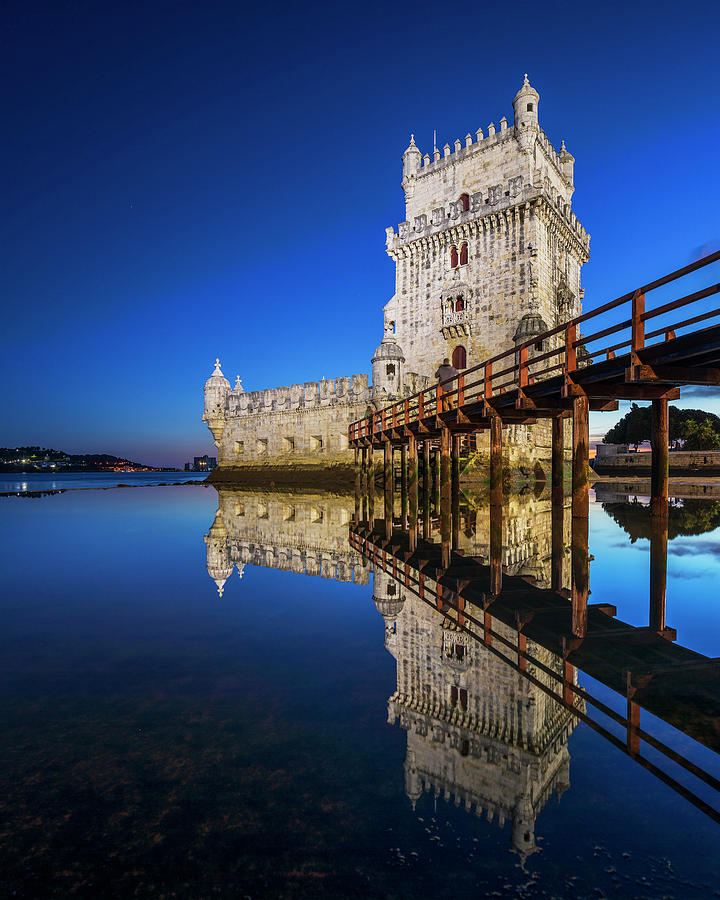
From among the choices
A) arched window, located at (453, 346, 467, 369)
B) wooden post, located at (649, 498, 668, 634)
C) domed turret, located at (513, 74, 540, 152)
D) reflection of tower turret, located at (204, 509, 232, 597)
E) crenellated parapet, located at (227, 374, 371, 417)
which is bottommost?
reflection of tower turret, located at (204, 509, 232, 597)

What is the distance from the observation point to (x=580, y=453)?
8500 mm

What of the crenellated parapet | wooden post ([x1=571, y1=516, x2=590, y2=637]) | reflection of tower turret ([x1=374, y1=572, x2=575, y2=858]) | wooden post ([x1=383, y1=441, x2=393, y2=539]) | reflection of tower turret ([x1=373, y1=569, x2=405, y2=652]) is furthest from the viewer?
the crenellated parapet

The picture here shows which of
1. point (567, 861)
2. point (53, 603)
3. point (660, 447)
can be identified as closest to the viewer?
point (567, 861)

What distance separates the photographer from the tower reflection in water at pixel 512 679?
7.80 ft

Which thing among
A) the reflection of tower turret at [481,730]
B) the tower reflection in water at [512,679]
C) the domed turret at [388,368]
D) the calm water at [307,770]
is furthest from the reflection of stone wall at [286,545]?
the domed turret at [388,368]

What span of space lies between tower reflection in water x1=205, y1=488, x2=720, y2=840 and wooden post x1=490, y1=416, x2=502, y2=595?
0.15 metres

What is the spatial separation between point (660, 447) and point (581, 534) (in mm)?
3349

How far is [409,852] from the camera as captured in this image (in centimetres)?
187

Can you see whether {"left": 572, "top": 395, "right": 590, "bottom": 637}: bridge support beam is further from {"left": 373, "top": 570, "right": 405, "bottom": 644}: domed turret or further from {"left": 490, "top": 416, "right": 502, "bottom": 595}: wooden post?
{"left": 373, "top": 570, "right": 405, "bottom": 644}: domed turret

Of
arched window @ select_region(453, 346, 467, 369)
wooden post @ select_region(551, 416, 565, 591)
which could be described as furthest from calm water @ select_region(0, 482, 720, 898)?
arched window @ select_region(453, 346, 467, 369)

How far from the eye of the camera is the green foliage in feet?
155

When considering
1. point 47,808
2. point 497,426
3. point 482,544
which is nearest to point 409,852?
point 47,808

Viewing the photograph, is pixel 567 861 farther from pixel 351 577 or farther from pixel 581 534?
pixel 581 534

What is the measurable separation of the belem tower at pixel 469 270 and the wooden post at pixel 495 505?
1347 cm
